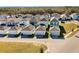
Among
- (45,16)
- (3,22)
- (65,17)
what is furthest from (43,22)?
(3,22)

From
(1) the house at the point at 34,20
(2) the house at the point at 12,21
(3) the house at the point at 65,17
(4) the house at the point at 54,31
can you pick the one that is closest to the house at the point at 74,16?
(3) the house at the point at 65,17

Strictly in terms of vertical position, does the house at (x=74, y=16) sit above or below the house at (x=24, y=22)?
above

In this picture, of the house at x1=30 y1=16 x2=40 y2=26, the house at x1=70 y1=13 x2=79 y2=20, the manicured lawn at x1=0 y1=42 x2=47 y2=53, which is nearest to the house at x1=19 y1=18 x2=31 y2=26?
the house at x1=30 y1=16 x2=40 y2=26

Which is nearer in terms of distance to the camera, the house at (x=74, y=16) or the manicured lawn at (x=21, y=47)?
the manicured lawn at (x=21, y=47)

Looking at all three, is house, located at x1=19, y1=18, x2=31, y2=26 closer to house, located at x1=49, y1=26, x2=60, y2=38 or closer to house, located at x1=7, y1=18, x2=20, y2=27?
house, located at x1=7, y1=18, x2=20, y2=27

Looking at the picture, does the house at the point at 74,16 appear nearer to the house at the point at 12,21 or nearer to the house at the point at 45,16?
the house at the point at 45,16

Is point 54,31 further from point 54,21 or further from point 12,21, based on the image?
point 12,21

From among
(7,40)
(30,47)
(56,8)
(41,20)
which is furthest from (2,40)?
(56,8)
